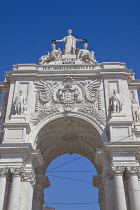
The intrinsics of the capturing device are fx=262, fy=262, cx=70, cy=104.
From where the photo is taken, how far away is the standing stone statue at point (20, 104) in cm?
1689

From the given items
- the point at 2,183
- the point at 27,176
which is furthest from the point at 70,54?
the point at 2,183

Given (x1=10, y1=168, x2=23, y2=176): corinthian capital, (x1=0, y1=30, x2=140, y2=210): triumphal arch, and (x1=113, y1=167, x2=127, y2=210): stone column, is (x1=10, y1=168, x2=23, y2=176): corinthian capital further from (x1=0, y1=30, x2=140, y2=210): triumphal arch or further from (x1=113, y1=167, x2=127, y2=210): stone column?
(x1=113, y1=167, x2=127, y2=210): stone column

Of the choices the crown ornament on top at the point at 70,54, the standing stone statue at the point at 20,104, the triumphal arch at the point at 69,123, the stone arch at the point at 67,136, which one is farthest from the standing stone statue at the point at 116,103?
the standing stone statue at the point at 20,104

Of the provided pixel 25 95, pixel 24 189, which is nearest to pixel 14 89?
pixel 25 95

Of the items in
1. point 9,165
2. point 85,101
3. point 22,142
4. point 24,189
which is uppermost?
point 85,101

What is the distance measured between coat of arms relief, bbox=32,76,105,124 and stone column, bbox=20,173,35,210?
3.61m

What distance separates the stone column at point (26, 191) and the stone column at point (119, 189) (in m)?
4.74

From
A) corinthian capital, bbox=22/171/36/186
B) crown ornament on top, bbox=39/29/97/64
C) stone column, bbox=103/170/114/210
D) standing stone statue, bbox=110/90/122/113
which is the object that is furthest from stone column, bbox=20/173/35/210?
crown ornament on top, bbox=39/29/97/64

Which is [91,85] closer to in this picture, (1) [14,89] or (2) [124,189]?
(1) [14,89]

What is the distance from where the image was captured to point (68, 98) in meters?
17.9

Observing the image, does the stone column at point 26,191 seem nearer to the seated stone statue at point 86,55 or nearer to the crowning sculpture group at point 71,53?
the crowning sculpture group at point 71,53

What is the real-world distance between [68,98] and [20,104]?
128 inches

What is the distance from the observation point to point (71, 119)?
57.2 feet

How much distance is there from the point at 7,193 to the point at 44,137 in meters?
4.91
